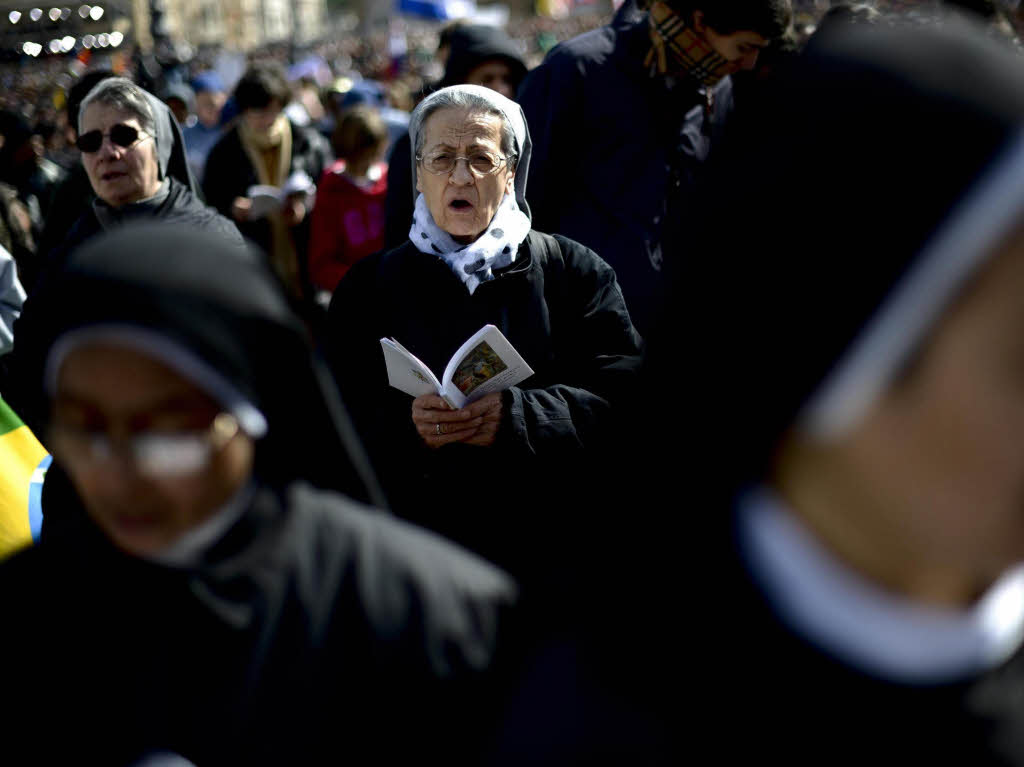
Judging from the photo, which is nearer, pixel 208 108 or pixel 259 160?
pixel 259 160

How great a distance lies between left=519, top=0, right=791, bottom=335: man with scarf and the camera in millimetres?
3693

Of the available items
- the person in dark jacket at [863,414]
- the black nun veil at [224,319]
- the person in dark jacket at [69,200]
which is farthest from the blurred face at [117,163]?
the person in dark jacket at [863,414]

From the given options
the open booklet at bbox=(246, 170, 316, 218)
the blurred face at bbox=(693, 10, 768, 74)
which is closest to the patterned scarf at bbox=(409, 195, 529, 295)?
the blurred face at bbox=(693, 10, 768, 74)

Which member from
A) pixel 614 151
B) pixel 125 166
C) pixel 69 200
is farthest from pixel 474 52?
pixel 69 200

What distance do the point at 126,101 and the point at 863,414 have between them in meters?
3.52

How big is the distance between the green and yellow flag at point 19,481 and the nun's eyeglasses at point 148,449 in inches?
68.9

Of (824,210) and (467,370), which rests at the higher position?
(824,210)

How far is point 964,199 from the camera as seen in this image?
0.98 meters

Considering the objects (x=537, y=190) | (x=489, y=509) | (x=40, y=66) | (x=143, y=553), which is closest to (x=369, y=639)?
(x=143, y=553)

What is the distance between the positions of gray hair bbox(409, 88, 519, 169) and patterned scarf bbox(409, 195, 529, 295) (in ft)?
0.56

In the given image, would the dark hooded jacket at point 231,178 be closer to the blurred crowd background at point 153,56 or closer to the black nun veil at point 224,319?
the blurred crowd background at point 153,56

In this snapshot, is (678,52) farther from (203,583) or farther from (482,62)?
(203,583)

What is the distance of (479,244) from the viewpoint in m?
2.96

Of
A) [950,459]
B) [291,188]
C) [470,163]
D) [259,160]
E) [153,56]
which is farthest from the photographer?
[153,56]
